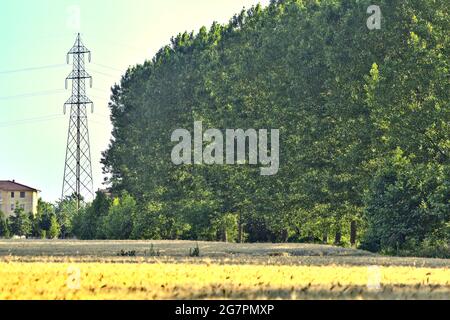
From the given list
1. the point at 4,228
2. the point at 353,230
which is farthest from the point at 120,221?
the point at 4,228

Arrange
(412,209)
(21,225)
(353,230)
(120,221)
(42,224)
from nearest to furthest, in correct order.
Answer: (412,209), (353,230), (120,221), (42,224), (21,225)

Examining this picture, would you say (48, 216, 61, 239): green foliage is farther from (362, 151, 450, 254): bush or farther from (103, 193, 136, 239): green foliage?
A: (362, 151, 450, 254): bush

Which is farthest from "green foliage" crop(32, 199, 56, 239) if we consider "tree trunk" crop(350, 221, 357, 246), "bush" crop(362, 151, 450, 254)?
"bush" crop(362, 151, 450, 254)

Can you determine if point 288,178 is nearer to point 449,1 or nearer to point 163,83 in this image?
point 449,1

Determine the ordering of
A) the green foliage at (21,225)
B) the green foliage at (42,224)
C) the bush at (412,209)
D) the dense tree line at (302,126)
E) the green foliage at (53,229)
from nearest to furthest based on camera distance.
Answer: the bush at (412,209)
the dense tree line at (302,126)
the green foliage at (53,229)
the green foliage at (42,224)
the green foliage at (21,225)

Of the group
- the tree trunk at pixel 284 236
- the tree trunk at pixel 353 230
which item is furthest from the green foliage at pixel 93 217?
the tree trunk at pixel 353 230

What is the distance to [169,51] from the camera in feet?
279

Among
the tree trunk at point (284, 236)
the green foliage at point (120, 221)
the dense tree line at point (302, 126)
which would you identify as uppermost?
the dense tree line at point (302, 126)

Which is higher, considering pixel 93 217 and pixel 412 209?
pixel 93 217

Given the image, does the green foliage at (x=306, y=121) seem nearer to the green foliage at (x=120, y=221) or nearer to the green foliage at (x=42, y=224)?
the green foliage at (x=120, y=221)

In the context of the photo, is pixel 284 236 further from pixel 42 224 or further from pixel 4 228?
pixel 4 228

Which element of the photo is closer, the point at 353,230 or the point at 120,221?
the point at 353,230

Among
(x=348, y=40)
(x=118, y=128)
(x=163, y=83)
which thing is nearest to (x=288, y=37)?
(x=348, y=40)

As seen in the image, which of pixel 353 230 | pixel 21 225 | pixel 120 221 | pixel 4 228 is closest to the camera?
pixel 353 230
